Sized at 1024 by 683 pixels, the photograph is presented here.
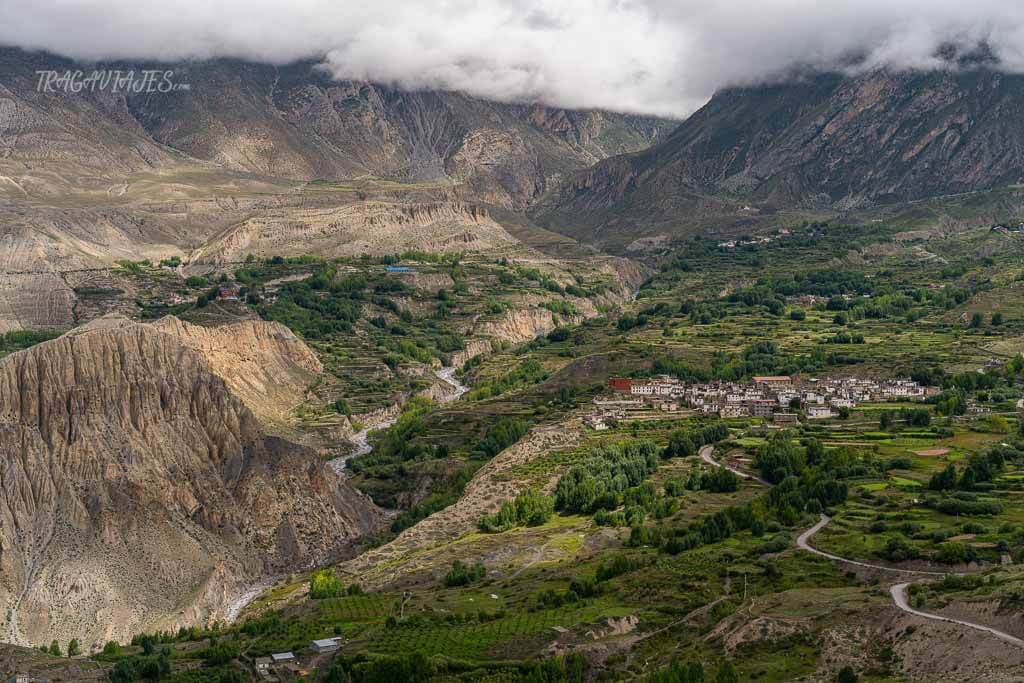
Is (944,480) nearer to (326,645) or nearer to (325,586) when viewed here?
(325,586)

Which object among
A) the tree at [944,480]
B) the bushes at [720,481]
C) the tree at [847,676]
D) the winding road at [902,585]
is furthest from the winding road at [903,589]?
the bushes at [720,481]

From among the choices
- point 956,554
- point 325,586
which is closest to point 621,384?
point 325,586

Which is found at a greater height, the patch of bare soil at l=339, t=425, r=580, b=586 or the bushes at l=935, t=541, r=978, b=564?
the bushes at l=935, t=541, r=978, b=564

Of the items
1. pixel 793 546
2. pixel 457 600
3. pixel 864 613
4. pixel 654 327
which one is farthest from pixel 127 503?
pixel 654 327

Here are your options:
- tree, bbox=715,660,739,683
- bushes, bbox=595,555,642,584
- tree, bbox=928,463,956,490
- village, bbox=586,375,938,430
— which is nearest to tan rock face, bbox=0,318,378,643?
bushes, bbox=595,555,642,584

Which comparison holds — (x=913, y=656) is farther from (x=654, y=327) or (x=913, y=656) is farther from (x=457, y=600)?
(x=654, y=327)

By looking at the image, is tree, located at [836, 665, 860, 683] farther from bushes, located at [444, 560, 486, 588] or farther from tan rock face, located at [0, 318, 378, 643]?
tan rock face, located at [0, 318, 378, 643]
